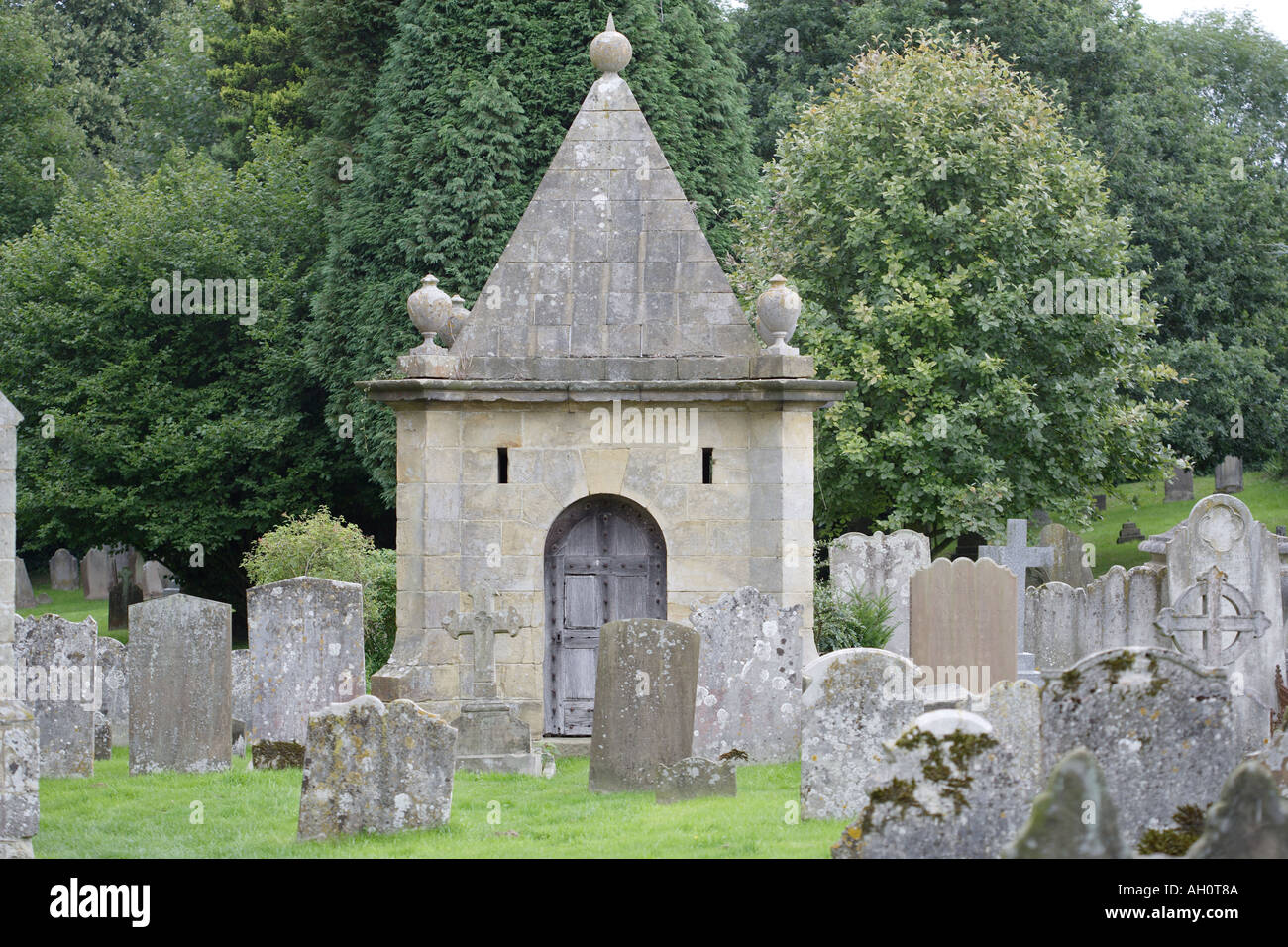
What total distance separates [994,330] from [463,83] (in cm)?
1013

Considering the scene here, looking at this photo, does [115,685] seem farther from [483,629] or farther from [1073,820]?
[1073,820]

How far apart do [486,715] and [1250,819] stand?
831 centimetres

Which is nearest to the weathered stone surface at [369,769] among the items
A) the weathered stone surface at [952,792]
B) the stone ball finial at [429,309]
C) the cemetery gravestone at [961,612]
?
the weathered stone surface at [952,792]

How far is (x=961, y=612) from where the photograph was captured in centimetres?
1558

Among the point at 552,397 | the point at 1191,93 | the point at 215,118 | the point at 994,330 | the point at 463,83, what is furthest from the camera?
the point at 215,118

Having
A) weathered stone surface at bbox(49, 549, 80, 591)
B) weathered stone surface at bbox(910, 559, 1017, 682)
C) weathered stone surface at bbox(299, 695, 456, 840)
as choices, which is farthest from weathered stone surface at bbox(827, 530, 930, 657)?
weathered stone surface at bbox(49, 549, 80, 591)

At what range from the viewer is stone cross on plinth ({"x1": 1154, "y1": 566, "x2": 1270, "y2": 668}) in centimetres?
1592

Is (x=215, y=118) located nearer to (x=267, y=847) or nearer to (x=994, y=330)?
(x=994, y=330)

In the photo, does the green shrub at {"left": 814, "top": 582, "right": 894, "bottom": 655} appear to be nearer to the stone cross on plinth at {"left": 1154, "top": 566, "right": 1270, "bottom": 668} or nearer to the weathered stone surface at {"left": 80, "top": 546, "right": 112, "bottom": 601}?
the stone cross on plinth at {"left": 1154, "top": 566, "right": 1270, "bottom": 668}

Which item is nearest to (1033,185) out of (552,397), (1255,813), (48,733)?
(552,397)

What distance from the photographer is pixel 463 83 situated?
26375mm

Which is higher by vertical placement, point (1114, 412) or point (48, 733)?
point (1114, 412)

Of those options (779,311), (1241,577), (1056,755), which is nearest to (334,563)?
(779,311)

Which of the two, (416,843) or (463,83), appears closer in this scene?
(416,843)
